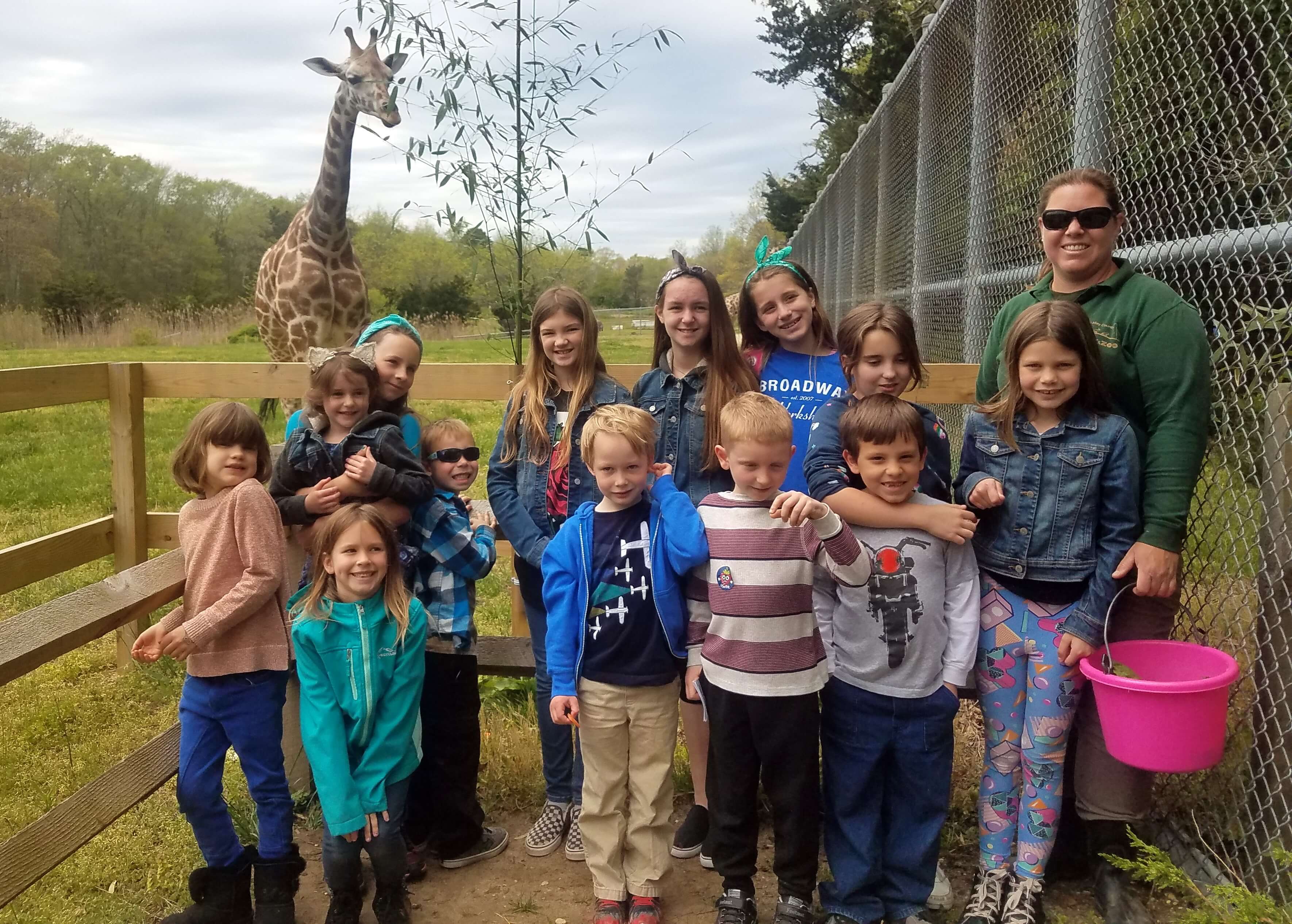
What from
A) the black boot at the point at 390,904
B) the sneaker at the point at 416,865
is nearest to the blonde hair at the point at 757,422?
the black boot at the point at 390,904

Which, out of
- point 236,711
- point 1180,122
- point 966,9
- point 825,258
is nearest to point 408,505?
point 236,711

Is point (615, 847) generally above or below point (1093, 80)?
below

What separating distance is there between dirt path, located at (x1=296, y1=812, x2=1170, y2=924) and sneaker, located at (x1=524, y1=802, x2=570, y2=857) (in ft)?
0.09

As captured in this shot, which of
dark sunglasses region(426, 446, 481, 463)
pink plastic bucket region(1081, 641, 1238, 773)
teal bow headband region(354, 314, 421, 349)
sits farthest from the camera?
teal bow headband region(354, 314, 421, 349)

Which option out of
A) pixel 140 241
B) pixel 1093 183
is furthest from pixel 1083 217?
pixel 140 241

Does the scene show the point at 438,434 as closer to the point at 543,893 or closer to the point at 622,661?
the point at 622,661

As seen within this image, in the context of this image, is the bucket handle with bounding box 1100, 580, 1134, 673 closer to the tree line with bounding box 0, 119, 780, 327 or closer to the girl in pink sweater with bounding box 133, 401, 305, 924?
the girl in pink sweater with bounding box 133, 401, 305, 924

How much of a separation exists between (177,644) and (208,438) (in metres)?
0.57

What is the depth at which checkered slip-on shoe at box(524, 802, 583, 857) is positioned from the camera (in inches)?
114

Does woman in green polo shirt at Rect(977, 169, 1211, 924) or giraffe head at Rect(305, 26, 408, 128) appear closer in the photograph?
woman in green polo shirt at Rect(977, 169, 1211, 924)

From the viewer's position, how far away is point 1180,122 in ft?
11.2

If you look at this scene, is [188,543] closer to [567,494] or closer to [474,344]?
[567,494]

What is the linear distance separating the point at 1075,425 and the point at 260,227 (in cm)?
4137

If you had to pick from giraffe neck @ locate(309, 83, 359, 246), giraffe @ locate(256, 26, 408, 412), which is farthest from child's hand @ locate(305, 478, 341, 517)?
giraffe neck @ locate(309, 83, 359, 246)
